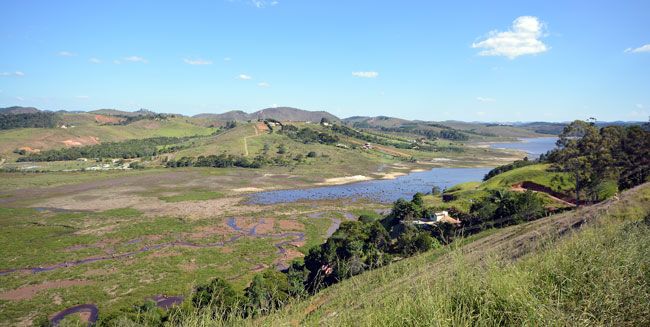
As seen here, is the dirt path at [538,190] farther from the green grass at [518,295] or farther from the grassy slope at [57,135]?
the grassy slope at [57,135]

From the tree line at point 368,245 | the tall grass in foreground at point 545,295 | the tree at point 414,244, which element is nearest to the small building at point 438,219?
the tree line at point 368,245

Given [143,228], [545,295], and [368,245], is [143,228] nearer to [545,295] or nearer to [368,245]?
[368,245]

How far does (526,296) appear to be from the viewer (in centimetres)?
470

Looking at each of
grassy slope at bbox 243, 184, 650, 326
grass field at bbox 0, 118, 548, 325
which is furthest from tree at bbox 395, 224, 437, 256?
grassy slope at bbox 243, 184, 650, 326

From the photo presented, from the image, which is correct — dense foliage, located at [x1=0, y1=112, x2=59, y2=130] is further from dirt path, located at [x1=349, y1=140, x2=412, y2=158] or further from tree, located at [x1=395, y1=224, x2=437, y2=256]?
tree, located at [x1=395, y1=224, x2=437, y2=256]

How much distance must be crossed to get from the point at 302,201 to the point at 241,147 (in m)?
71.2

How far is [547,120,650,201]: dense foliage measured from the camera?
Answer: 35688 mm

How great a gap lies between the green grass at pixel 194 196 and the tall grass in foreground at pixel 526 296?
70282 mm

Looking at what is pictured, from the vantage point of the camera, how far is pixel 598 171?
118 feet

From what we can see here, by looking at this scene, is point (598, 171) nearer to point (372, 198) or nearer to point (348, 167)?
point (372, 198)

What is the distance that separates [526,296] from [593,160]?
1556 inches

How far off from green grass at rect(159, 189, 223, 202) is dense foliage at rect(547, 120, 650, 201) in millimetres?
60642

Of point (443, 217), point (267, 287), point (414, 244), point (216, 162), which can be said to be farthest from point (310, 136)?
point (267, 287)

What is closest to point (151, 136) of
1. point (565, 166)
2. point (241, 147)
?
point (241, 147)
